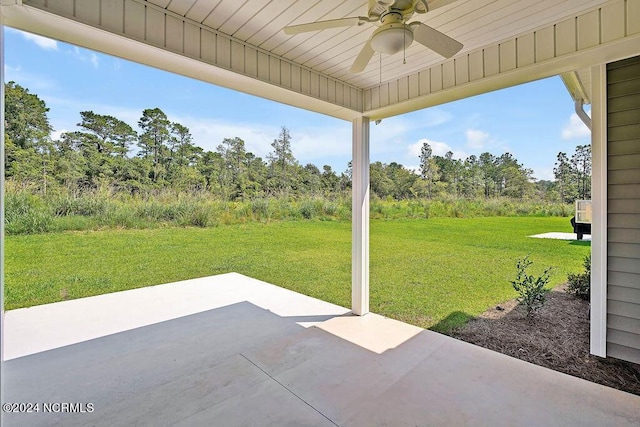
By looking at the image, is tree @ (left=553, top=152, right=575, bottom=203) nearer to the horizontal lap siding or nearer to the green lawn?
the green lawn

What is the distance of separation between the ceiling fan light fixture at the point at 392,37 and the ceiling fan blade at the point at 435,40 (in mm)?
78

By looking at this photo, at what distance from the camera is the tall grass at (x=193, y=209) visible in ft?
12.0

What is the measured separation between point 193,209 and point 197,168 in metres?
0.70

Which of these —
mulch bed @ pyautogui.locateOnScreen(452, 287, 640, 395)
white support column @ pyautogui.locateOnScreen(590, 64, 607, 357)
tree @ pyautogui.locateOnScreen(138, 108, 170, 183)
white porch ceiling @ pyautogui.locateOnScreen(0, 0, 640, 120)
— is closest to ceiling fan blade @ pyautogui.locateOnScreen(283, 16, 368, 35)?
white porch ceiling @ pyautogui.locateOnScreen(0, 0, 640, 120)

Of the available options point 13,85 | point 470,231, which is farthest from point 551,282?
point 13,85

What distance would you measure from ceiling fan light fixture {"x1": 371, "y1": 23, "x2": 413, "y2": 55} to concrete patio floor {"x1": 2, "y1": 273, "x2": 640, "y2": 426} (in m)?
1.94

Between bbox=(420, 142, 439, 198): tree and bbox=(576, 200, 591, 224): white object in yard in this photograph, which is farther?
bbox=(420, 142, 439, 198): tree

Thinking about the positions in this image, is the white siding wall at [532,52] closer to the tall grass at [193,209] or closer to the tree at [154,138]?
the tall grass at [193,209]

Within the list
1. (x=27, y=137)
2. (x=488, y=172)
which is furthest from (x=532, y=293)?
(x=27, y=137)

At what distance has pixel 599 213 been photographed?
2078 mm

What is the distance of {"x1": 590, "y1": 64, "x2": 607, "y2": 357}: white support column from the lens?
6.78 feet

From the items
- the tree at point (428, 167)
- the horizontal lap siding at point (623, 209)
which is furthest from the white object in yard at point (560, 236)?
the tree at point (428, 167)

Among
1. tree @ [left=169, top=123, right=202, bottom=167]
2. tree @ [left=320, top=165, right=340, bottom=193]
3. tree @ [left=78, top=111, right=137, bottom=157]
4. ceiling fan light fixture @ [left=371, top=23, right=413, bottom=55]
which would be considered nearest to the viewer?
ceiling fan light fixture @ [left=371, top=23, right=413, bottom=55]

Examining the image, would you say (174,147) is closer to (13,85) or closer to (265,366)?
(13,85)
